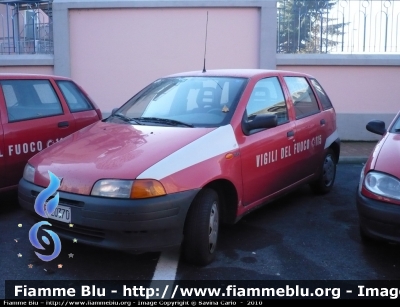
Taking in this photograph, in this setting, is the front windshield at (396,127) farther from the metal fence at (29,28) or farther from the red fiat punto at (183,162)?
the metal fence at (29,28)

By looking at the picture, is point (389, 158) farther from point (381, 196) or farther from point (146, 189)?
point (146, 189)

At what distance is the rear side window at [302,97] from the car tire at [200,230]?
2.07 meters

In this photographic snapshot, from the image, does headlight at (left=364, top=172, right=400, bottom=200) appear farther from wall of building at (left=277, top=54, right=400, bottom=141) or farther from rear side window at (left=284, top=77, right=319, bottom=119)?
wall of building at (left=277, top=54, right=400, bottom=141)

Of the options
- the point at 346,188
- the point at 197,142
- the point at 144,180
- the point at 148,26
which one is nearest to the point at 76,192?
the point at 144,180

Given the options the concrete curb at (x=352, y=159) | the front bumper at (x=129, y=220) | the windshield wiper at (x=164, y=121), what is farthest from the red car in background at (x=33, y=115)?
the concrete curb at (x=352, y=159)

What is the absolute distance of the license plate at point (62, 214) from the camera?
3910mm

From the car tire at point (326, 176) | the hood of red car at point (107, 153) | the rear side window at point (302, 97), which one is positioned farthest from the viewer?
the car tire at point (326, 176)

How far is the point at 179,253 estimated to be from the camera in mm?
4484

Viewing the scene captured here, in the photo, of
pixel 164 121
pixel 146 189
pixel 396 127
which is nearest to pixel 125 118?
pixel 164 121

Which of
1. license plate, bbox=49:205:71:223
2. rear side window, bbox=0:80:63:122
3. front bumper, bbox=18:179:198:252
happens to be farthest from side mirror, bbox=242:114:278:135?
rear side window, bbox=0:80:63:122

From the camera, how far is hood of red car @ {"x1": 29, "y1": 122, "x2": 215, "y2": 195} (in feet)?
12.8

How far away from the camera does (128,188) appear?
377 cm

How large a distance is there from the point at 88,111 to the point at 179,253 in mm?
2922

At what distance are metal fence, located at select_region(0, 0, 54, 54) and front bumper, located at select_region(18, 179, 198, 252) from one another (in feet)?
24.1
